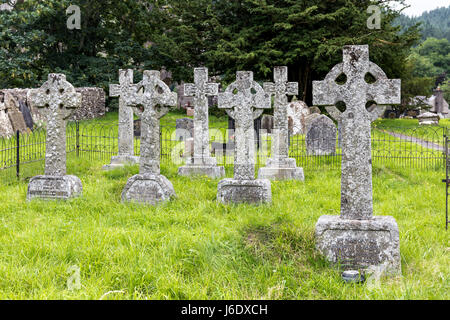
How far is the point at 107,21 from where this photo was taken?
26.6 m

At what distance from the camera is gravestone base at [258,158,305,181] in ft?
31.8

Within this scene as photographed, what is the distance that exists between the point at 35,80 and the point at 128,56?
19.3 feet

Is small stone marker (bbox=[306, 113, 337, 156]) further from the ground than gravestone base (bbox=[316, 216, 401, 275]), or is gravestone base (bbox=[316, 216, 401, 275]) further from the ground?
small stone marker (bbox=[306, 113, 337, 156])

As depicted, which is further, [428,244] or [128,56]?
[128,56]

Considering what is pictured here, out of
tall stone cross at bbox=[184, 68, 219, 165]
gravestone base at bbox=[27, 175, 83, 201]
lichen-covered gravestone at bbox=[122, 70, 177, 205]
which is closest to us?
lichen-covered gravestone at bbox=[122, 70, 177, 205]

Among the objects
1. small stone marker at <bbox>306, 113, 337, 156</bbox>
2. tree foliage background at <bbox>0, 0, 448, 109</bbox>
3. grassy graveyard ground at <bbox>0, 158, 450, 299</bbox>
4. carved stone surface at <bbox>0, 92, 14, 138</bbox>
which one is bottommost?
grassy graveyard ground at <bbox>0, 158, 450, 299</bbox>

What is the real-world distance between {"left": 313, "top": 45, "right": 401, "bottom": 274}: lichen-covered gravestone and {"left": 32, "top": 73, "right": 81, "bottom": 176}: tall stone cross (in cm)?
469

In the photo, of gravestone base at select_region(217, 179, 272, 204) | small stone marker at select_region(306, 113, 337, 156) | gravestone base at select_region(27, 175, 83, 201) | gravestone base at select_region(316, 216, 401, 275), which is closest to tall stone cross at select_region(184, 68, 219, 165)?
gravestone base at select_region(217, 179, 272, 204)

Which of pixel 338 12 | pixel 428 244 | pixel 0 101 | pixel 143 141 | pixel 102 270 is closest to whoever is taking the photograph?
pixel 102 270

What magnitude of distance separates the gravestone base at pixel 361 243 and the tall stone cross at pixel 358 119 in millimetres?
166

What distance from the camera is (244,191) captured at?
716 cm

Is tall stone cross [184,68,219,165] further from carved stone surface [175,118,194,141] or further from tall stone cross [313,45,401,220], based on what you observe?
tall stone cross [313,45,401,220]
